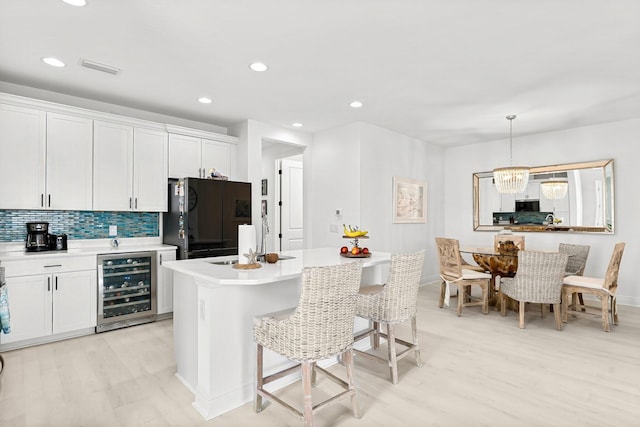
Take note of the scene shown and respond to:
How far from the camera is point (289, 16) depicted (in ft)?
7.82

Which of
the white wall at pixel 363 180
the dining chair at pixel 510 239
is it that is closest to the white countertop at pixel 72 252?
the white wall at pixel 363 180

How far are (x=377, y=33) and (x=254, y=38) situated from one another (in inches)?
37.5

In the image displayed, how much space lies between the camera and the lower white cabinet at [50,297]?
3213mm

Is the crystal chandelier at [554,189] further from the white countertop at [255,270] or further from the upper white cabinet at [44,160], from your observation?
the upper white cabinet at [44,160]

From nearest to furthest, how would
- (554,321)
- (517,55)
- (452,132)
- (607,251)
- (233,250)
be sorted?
(517,55)
(554,321)
(233,250)
(607,251)
(452,132)

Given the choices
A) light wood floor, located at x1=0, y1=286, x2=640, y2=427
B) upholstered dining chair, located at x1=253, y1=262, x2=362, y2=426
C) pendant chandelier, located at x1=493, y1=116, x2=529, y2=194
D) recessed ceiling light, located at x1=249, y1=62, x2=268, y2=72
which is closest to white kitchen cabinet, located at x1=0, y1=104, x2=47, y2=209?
light wood floor, located at x1=0, y1=286, x2=640, y2=427

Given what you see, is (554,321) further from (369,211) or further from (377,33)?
(377,33)

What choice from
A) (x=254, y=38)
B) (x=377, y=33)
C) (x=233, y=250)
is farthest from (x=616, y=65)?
(x=233, y=250)

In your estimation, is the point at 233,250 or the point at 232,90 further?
the point at 233,250

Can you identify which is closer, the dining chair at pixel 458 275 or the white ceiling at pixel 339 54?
the white ceiling at pixel 339 54

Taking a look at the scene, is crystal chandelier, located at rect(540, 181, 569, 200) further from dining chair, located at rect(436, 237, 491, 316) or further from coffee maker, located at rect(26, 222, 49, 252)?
coffee maker, located at rect(26, 222, 49, 252)

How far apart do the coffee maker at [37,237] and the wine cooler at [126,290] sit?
23.7 inches

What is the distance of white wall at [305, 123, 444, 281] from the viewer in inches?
198

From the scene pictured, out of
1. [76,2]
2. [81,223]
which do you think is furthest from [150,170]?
[76,2]
